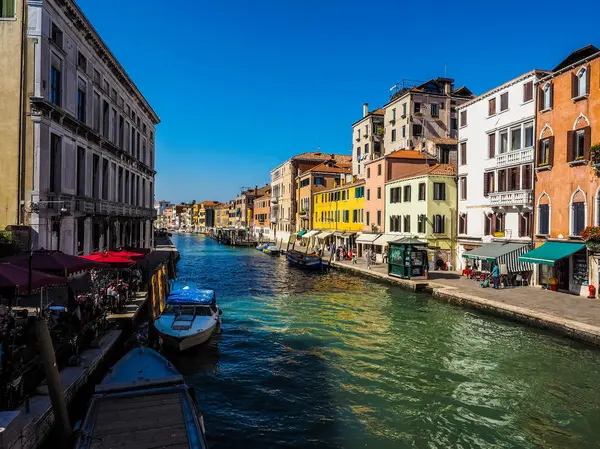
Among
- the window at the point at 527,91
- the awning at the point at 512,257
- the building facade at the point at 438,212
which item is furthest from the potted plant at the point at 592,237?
the building facade at the point at 438,212

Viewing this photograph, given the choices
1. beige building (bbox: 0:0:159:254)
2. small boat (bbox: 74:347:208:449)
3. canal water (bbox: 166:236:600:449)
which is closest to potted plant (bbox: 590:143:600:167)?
canal water (bbox: 166:236:600:449)

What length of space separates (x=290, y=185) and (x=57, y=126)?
60.3m

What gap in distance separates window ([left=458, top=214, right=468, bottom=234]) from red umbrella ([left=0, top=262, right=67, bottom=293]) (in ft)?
96.6

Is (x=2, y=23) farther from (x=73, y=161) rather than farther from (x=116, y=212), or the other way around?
(x=116, y=212)

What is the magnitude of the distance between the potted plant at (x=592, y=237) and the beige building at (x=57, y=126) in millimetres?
25281

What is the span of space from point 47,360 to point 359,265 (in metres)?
35.3

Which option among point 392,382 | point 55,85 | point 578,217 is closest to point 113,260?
point 55,85

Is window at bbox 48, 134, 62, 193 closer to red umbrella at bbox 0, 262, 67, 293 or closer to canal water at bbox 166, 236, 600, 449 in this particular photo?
canal water at bbox 166, 236, 600, 449

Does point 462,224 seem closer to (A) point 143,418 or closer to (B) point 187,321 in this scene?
(B) point 187,321

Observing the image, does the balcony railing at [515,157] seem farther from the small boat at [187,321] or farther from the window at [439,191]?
the small boat at [187,321]

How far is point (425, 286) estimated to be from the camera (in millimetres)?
28328

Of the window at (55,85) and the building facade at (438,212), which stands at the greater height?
the window at (55,85)

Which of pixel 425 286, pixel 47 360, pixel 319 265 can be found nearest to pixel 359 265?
pixel 319 265

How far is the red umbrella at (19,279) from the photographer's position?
987 centimetres
